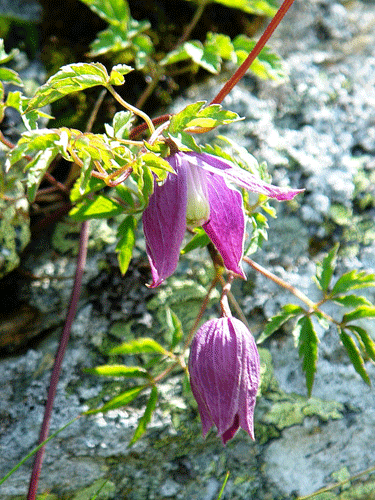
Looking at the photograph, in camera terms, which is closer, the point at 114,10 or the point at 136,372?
the point at 136,372

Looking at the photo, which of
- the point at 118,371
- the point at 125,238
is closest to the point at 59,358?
the point at 118,371

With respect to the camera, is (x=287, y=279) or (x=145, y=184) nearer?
(x=145, y=184)

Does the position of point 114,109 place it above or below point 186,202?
below

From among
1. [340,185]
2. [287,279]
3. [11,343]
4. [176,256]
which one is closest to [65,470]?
[11,343]

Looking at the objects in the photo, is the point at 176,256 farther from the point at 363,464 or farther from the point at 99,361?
the point at 363,464

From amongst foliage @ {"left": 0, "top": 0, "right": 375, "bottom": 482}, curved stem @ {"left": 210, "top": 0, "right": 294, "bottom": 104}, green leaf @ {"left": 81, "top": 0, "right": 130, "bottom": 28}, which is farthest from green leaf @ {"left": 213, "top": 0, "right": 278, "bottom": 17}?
curved stem @ {"left": 210, "top": 0, "right": 294, "bottom": 104}

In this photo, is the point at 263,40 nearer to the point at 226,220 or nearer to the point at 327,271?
the point at 226,220

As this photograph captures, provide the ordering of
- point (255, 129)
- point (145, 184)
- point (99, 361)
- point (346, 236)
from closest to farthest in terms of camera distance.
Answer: point (145, 184), point (99, 361), point (346, 236), point (255, 129)

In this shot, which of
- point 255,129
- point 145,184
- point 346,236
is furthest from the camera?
point 255,129
